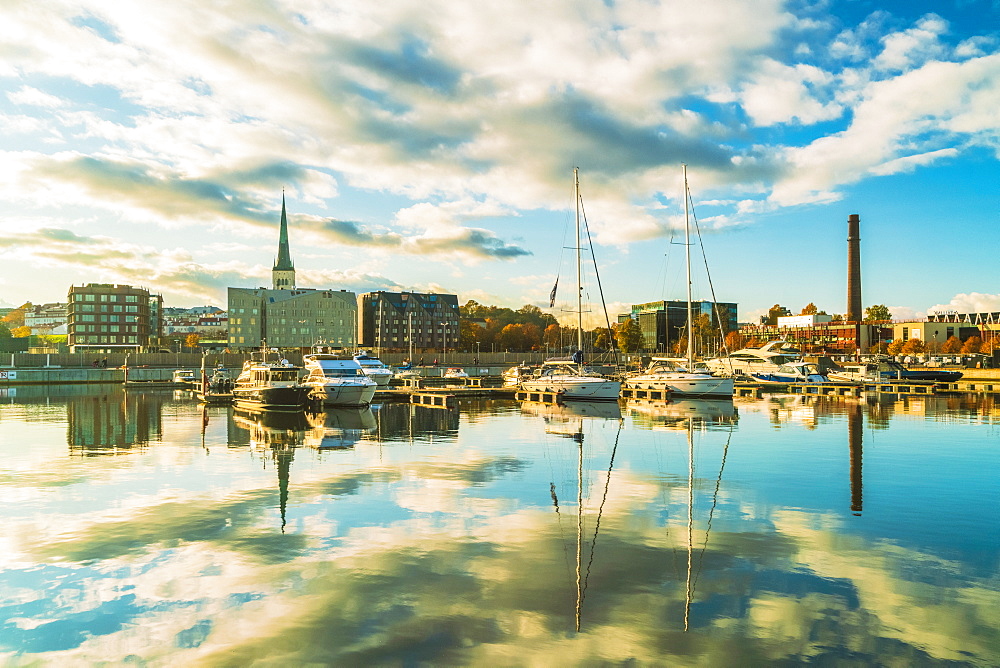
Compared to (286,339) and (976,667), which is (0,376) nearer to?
(286,339)

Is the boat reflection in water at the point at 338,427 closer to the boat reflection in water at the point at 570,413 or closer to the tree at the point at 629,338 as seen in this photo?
the boat reflection in water at the point at 570,413

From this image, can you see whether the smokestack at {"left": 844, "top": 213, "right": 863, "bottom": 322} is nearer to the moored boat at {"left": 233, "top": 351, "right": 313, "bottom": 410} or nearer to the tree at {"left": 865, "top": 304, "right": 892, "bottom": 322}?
the tree at {"left": 865, "top": 304, "right": 892, "bottom": 322}

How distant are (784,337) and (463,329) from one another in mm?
86824

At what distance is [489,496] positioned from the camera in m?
19.2

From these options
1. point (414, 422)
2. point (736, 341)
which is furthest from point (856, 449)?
point (736, 341)

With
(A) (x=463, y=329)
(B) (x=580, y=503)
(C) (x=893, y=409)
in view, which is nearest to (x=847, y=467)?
(B) (x=580, y=503)

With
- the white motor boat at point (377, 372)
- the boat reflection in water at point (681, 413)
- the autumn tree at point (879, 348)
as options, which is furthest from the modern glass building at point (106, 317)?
the autumn tree at point (879, 348)

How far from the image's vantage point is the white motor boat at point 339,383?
156 ft

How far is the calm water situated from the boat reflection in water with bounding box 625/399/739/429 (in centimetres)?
1030

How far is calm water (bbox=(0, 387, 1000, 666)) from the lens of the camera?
9602 millimetres

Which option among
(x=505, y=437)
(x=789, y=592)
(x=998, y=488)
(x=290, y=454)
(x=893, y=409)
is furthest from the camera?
(x=893, y=409)

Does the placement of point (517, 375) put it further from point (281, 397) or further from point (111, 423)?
point (111, 423)

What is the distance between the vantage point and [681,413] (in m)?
45.9

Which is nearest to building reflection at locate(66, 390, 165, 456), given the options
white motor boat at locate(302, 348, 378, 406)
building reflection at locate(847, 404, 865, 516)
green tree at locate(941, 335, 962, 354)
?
white motor boat at locate(302, 348, 378, 406)
